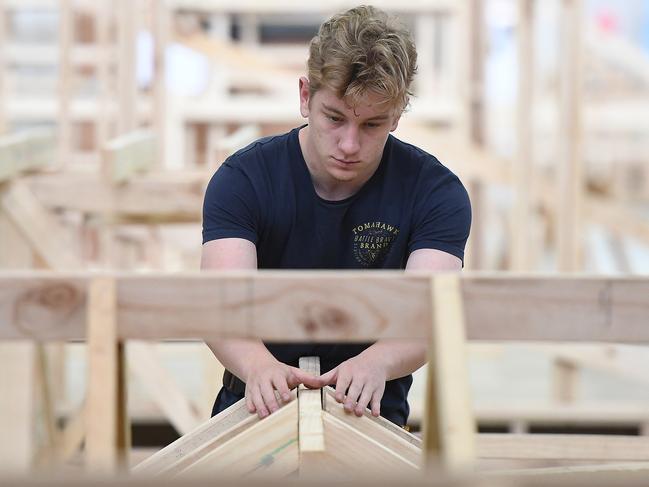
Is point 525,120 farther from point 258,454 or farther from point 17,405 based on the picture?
point 258,454

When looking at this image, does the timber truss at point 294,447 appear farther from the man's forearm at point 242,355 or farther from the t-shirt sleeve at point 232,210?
the t-shirt sleeve at point 232,210

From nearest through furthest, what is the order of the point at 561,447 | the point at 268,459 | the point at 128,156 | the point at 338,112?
1. the point at 268,459
2. the point at 338,112
3. the point at 561,447
4. the point at 128,156

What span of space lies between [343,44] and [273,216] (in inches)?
17.8

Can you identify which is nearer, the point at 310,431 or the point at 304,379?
the point at 310,431

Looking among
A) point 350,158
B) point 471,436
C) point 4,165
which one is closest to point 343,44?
point 350,158

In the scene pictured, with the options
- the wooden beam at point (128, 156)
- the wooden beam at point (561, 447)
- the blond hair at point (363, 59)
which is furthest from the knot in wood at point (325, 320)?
the wooden beam at point (128, 156)

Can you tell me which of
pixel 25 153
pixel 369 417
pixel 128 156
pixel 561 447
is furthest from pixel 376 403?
pixel 25 153

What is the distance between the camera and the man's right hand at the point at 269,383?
7.27 feet

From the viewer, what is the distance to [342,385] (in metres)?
2.30

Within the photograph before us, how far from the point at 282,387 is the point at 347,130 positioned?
0.57m

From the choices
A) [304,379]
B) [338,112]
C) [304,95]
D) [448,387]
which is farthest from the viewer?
[304,95]

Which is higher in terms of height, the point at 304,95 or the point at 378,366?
the point at 304,95

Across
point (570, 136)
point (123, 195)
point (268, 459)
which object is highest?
point (570, 136)

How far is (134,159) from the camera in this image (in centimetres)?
452
